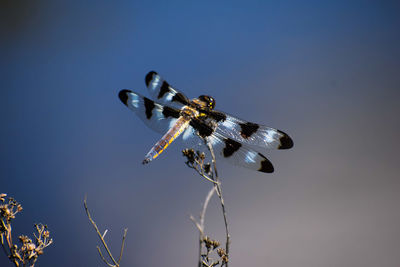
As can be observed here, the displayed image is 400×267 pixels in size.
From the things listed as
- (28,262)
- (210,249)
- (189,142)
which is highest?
(189,142)

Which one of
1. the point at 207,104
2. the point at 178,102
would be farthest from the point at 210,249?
the point at 178,102

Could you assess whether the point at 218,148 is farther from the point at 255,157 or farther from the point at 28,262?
the point at 28,262

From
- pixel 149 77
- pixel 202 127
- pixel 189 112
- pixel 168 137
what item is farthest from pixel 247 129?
pixel 149 77

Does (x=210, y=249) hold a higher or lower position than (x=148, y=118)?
lower

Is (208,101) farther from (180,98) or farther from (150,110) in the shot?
(150,110)

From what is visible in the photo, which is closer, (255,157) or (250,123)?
(255,157)

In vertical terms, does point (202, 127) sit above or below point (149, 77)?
below

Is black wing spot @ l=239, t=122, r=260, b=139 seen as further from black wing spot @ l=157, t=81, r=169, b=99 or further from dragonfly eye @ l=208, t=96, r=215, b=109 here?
black wing spot @ l=157, t=81, r=169, b=99

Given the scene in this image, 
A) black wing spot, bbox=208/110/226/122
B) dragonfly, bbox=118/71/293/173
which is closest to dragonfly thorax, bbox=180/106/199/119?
dragonfly, bbox=118/71/293/173
